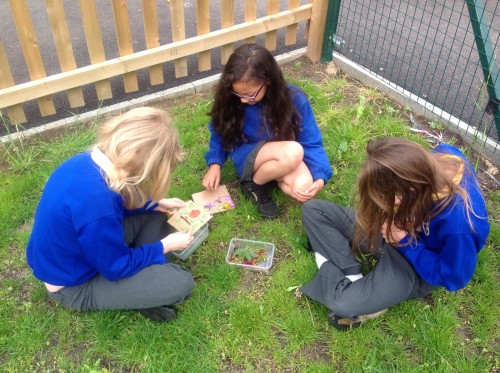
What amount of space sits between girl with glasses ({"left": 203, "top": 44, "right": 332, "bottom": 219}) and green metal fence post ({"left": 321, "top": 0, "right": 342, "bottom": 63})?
1.55m

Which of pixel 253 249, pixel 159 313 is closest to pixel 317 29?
pixel 253 249

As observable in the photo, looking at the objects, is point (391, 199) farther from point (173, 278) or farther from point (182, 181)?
point (182, 181)

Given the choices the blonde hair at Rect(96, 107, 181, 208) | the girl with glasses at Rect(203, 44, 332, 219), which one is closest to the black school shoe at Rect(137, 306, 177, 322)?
the blonde hair at Rect(96, 107, 181, 208)

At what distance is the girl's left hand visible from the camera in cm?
265

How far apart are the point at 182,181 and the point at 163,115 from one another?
122 centimetres

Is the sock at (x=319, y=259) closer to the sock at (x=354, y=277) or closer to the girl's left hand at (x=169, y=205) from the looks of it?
the sock at (x=354, y=277)

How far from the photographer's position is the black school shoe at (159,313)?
94.3 inches

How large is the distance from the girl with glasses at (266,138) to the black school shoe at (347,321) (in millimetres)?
690

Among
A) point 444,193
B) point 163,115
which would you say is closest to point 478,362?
point 444,193

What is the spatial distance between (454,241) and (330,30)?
2705mm

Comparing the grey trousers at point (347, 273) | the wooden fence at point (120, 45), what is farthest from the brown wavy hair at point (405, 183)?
the wooden fence at point (120, 45)

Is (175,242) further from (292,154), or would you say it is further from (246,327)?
(292,154)

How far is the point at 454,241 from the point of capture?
2.04 m

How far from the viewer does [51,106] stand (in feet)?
12.1
